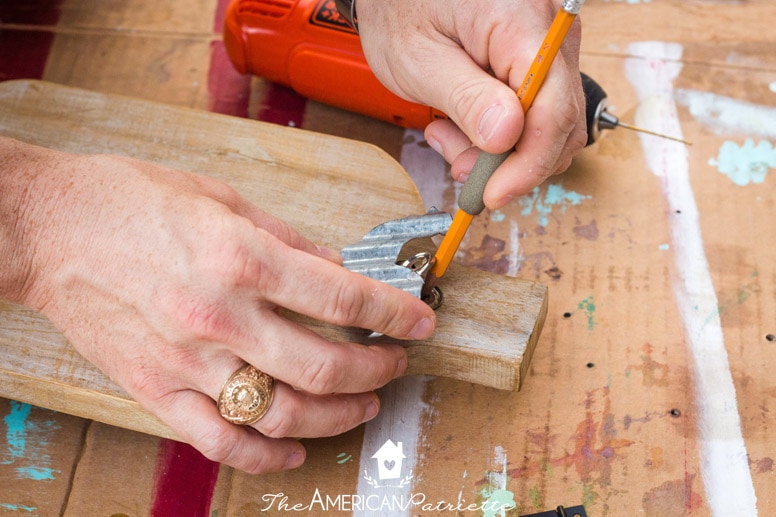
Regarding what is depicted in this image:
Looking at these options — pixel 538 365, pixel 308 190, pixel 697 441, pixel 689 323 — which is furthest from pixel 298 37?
pixel 697 441

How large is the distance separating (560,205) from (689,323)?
329mm

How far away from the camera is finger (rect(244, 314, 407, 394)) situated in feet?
3.10

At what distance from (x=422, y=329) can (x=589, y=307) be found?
42 cm

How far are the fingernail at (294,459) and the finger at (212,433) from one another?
0.03m

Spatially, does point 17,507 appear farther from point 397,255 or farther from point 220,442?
point 397,255

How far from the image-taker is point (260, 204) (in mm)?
1273

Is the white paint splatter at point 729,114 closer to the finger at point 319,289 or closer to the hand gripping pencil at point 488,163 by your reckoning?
the hand gripping pencil at point 488,163

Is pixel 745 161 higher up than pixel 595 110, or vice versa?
pixel 595 110

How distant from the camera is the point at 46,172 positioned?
1048mm

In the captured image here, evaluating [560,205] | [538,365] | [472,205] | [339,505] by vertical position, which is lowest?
[339,505]

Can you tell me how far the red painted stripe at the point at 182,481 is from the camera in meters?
1.13

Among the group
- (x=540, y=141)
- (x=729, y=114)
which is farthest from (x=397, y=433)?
(x=729, y=114)

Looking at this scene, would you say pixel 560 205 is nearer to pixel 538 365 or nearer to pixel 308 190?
pixel 538 365

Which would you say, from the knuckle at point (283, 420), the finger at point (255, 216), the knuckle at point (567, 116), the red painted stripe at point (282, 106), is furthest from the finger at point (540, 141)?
the red painted stripe at point (282, 106)
